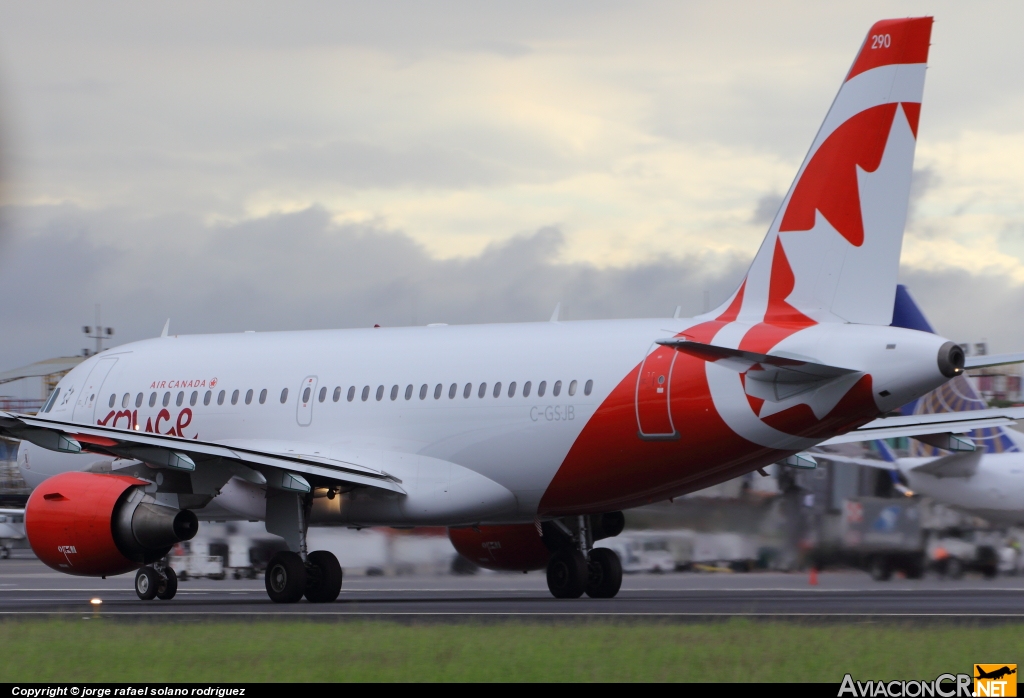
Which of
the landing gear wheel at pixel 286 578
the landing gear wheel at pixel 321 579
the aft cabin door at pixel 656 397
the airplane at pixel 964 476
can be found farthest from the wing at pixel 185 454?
the airplane at pixel 964 476

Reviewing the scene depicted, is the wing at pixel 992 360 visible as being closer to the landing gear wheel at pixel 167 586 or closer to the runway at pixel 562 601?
the runway at pixel 562 601

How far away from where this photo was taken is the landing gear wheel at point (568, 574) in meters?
25.3

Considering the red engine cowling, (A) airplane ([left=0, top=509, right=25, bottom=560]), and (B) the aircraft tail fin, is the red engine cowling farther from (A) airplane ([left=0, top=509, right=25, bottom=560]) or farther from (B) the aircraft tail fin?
(A) airplane ([left=0, top=509, right=25, bottom=560])

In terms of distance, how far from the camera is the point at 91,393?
29781 mm

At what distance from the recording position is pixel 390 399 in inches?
1003

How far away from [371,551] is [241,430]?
511cm

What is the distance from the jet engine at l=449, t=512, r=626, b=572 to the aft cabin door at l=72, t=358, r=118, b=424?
7541 millimetres

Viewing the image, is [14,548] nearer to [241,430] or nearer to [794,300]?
[241,430]

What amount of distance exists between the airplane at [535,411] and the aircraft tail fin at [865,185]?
28 mm

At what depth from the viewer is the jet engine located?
87.2 feet

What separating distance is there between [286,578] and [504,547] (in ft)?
17.8

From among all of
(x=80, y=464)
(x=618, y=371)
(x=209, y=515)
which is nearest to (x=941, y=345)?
(x=618, y=371)

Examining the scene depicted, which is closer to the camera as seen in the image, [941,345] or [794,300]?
[941,345]

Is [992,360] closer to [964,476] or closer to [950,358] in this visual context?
[950,358]
